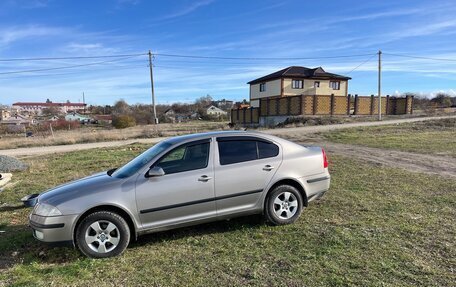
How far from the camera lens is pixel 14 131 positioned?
58.5 meters

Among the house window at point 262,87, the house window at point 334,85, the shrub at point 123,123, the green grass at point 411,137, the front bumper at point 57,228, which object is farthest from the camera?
the shrub at point 123,123

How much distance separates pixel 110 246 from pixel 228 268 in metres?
1.56

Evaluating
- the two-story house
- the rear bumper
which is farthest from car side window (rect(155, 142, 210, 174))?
the two-story house

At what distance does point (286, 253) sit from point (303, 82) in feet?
155

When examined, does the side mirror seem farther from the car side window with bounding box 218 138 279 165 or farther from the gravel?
the gravel

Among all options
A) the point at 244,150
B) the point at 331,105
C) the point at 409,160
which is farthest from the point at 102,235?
the point at 331,105

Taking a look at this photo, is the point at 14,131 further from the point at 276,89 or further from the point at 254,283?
the point at 254,283

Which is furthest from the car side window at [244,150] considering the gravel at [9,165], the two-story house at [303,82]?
the two-story house at [303,82]

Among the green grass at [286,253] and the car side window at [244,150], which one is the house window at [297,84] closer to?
the green grass at [286,253]

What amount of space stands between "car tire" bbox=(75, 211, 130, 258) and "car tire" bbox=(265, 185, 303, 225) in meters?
2.06

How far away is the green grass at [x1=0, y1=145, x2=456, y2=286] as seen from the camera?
375 centimetres

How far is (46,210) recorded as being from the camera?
174 inches

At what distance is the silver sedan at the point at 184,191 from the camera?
4.44 metres

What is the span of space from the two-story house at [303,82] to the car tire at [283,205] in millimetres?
43730
